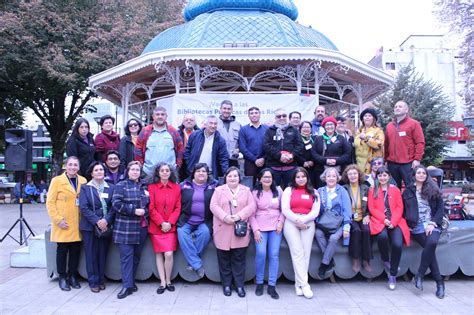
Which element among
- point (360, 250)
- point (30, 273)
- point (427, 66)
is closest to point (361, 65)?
point (360, 250)

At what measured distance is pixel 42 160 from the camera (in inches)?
1503

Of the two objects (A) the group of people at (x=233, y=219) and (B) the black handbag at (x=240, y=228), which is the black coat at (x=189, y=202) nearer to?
(A) the group of people at (x=233, y=219)

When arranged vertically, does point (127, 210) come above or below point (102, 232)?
above

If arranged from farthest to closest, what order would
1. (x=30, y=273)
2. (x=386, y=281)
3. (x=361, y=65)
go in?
1. (x=361, y=65)
2. (x=30, y=273)
3. (x=386, y=281)

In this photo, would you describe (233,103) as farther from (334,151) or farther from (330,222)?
(330,222)

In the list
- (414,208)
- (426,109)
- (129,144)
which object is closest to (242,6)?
(129,144)

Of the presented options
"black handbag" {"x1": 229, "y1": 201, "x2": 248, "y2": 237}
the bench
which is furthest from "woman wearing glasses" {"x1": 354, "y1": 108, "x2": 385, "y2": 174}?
"black handbag" {"x1": 229, "y1": 201, "x2": 248, "y2": 237}

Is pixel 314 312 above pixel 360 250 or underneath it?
underneath

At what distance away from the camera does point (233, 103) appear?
9883mm

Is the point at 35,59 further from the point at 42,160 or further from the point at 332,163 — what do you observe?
the point at 42,160

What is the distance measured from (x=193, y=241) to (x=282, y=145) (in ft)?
6.70

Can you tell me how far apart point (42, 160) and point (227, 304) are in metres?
37.8

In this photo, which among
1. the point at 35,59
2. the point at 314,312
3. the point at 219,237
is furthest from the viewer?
the point at 35,59

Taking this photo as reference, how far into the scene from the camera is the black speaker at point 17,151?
27.5ft
